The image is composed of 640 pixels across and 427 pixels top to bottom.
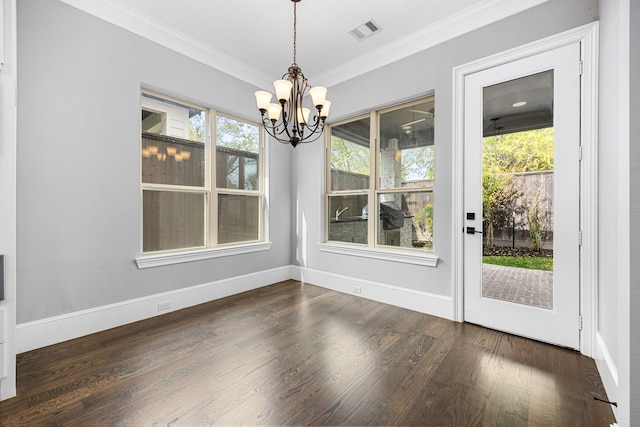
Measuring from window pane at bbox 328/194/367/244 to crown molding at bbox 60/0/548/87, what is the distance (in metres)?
1.60

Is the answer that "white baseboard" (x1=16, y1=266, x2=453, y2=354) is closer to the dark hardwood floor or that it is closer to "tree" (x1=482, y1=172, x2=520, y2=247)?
the dark hardwood floor

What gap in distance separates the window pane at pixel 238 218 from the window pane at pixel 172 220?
0.83 ft

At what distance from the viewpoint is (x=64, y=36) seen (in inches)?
91.5

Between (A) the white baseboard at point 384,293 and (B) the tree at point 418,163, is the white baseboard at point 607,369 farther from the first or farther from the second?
(B) the tree at point 418,163

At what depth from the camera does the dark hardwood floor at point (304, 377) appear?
4.96 ft

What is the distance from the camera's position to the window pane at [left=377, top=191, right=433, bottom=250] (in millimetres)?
3131

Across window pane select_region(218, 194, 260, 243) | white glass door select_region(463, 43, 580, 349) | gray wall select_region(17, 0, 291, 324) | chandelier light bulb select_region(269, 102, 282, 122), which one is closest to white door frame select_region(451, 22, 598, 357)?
white glass door select_region(463, 43, 580, 349)

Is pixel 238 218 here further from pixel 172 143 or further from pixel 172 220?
pixel 172 143

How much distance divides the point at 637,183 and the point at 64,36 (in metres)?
4.00

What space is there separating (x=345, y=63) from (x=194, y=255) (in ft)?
9.87

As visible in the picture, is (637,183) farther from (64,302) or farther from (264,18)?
(64,302)

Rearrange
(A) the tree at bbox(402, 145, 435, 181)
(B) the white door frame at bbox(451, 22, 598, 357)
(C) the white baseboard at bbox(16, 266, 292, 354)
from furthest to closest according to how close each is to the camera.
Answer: (A) the tree at bbox(402, 145, 435, 181) < (C) the white baseboard at bbox(16, 266, 292, 354) < (B) the white door frame at bbox(451, 22, 598, 357)

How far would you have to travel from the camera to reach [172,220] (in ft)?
10.4

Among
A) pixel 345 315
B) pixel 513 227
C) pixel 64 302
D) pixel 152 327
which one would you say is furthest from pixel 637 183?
pixel 64 302
